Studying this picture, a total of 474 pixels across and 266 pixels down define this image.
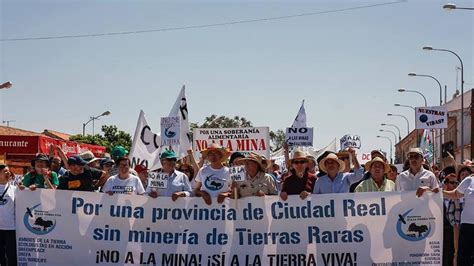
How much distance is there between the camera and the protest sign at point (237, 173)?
9.05 m

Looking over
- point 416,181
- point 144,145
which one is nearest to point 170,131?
point 144,145

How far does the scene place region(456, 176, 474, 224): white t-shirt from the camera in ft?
29.9

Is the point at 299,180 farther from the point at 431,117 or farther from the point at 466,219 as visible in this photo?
the point at 431,117

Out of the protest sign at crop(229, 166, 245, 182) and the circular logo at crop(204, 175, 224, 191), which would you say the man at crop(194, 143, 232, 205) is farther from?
the protest sign at crop(229, 166, 245, 182)

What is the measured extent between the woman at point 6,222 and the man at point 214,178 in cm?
258

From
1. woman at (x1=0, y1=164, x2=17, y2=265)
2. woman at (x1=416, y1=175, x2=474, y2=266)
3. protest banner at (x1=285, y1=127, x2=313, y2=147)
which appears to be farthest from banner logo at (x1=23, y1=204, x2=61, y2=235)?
protest banner at (x1=285, y1=127, x2=313, y2=147)

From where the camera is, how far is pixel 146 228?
974 centimetres

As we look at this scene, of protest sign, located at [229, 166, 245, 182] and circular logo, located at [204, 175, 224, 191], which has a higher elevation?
protest sign, located at [229, 166, 245, 182]

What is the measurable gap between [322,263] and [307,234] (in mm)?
419

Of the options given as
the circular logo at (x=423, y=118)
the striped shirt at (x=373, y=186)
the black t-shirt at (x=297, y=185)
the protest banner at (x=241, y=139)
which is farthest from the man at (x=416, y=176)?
the circular logo at (x=423, y=118)

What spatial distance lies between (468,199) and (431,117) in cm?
1317

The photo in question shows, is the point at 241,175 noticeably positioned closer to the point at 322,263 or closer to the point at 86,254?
the point at 322,263

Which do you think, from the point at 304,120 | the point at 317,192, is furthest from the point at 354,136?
the point at 317,192

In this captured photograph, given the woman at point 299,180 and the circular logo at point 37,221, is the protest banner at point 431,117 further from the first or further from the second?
the circular logo at point 37,221
